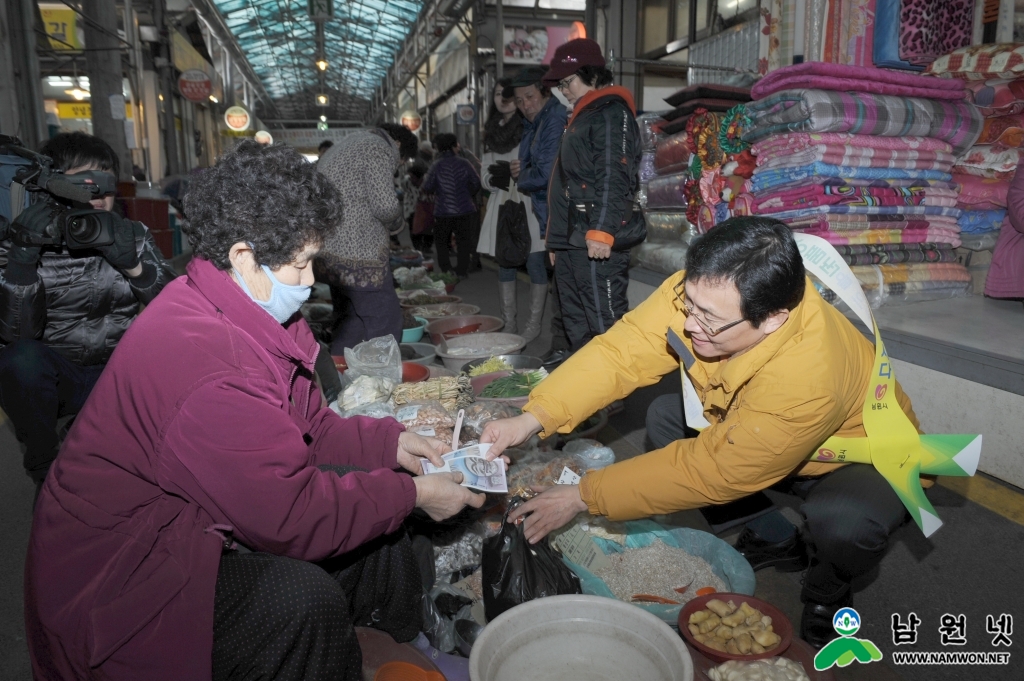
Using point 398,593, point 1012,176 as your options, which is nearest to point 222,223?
point 398,593

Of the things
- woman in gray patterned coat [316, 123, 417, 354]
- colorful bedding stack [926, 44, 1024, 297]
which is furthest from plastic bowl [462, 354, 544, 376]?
colorful bedding stack [926, 44, 1024, 297]

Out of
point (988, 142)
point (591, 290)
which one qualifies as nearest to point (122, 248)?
point (591, 290)

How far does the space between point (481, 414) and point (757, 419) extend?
149cm

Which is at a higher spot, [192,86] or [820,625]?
[192,86]

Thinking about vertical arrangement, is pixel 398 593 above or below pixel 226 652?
below

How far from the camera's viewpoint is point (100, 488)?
1.54m

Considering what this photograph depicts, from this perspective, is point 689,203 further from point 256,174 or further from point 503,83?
point 256,174

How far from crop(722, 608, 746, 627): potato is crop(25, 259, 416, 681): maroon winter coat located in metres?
1.20

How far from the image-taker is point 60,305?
3113mm

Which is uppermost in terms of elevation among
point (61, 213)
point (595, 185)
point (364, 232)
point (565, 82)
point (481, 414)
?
point (565, 82)

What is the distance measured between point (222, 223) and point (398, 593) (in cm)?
125

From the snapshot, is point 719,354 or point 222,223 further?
point 719,354

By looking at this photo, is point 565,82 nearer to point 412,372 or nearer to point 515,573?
point 412,372

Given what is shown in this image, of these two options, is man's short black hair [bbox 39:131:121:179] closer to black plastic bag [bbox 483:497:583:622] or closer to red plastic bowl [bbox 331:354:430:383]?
red plastic bowl [bbox 331:354:430:383]
